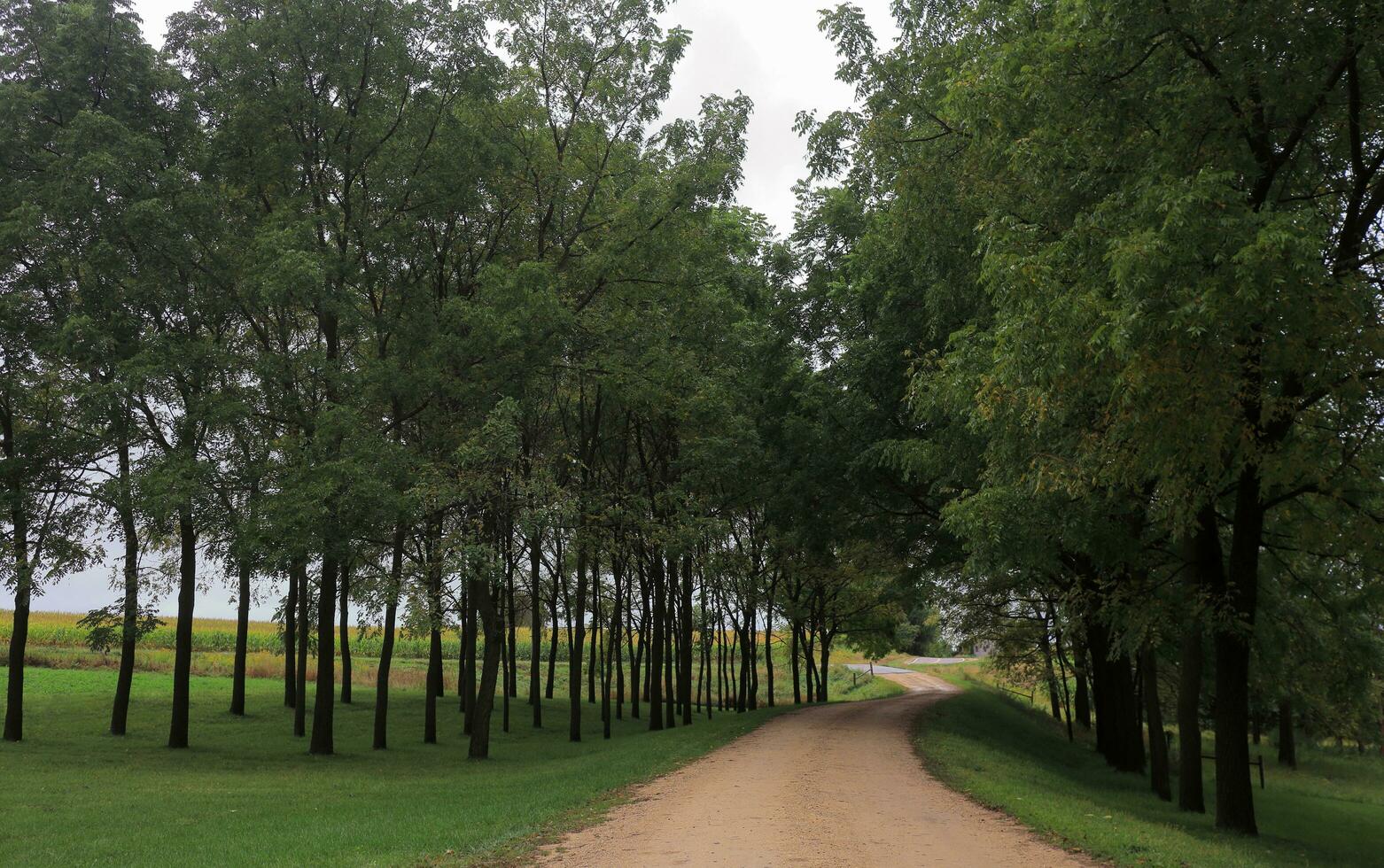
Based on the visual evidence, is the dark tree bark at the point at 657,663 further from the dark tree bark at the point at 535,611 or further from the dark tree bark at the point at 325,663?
the dark tree bark at the point at 325,663

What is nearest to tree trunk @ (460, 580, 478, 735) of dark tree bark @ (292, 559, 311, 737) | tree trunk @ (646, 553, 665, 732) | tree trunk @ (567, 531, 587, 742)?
tree trunk @ (567, 531, 587, 742)

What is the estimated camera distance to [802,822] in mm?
11117

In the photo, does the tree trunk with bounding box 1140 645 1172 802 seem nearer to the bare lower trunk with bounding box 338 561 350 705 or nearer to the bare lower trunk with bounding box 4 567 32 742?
the bare lower trunk with bounding box 338 561 350 705

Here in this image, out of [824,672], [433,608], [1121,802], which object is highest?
[433,608]

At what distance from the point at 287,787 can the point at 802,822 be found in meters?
10.7

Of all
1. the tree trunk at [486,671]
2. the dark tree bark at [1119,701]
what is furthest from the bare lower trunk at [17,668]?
the dark tree bark at [1119,701]

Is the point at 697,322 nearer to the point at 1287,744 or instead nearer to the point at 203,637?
the point at 1287,744

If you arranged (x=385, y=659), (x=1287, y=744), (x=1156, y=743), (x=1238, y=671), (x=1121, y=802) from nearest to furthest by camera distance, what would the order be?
(x=1238, y=671)
(x=1121, y=802)
(x=1156, y=743)
(x=385, y=659)
(x=1287, y=744)

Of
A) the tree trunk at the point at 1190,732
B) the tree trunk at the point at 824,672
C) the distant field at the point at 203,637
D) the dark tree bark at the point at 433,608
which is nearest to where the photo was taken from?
the tree trunk at the point at 1190,732

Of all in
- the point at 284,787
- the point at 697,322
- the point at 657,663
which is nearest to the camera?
the point at 284,787

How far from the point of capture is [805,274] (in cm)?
2861

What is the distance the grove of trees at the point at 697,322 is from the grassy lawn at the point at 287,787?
6.68ft

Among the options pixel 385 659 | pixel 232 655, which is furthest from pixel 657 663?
pixel 232 655

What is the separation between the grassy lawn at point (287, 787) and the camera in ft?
36.3
